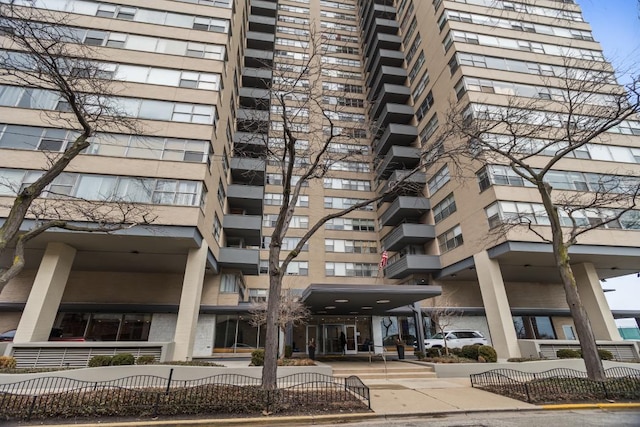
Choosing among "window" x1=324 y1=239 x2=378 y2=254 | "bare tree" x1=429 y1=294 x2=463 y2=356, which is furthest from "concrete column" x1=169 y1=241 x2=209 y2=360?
"window" x1=324 y1=239 x2=378 y2=254

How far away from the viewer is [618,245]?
893 inches

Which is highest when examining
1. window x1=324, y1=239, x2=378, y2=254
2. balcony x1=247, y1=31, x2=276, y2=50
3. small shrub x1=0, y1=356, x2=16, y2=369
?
balcony x1=247, y1=31, x2=276, y2=50

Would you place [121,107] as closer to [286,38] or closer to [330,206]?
[330,206]

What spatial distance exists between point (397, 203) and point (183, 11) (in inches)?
968

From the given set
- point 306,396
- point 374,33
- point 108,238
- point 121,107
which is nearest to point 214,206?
point 108,238

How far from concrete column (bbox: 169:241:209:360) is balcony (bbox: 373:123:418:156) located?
73.6 ft

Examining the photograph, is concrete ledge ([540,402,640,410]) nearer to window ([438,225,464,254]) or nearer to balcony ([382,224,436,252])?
window ([438,225,464,254])

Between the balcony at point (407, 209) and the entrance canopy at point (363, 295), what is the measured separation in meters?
12.2

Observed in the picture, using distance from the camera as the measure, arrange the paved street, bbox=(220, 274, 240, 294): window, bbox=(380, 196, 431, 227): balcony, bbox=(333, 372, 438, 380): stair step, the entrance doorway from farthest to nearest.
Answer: bbox=(380, 196, 431, 227): balcony, the entrance doorway, bbox=(220, 274, 240, 294): window, bbox=(333, 372, 438, 380): stair step, the paved street

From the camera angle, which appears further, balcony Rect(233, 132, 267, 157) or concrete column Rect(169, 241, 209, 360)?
concrete column Rect(169, 241, 209, 360)

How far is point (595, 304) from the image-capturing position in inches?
943

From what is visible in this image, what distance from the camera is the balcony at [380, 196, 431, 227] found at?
32.0m

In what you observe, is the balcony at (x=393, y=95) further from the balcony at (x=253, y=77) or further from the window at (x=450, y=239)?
the window at (x=450, y=239)

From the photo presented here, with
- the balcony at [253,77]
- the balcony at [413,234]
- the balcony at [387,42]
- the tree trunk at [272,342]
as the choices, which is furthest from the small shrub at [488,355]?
the balcony at [387,42]
